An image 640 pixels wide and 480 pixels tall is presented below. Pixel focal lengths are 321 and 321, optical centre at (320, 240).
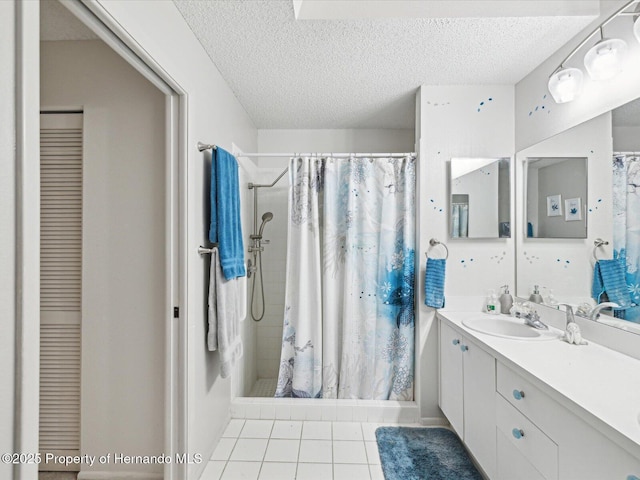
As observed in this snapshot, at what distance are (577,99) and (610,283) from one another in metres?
1.00

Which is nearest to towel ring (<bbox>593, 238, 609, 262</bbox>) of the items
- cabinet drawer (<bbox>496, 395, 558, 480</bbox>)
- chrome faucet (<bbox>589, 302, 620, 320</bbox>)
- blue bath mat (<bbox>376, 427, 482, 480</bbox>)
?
chrome faucet (<bbox>589, 302, 620, 320</bbox>)

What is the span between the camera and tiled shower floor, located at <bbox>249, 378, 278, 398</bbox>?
278 centimetres

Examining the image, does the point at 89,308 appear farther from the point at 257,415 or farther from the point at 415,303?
the point at 415,303

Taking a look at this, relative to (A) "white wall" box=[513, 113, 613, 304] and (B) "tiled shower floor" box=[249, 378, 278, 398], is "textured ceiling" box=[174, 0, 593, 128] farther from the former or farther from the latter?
(B) "tiled shower floor" box=[249, 378, 278, 398]

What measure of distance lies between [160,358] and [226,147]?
1.39 metres

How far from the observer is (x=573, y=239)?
1.74 metres

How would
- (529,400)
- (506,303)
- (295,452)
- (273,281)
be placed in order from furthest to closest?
(273,281)
(506,303)
(295,452)
(529,400)

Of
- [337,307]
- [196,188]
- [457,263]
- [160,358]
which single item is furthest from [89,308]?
[457,263]

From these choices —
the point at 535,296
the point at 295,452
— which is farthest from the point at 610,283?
the point at 295,452

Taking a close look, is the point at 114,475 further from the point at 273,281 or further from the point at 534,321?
the point at 534,321

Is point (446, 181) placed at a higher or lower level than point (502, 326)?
higher

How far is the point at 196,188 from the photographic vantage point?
175 cm

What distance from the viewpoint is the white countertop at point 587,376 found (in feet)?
2.99
